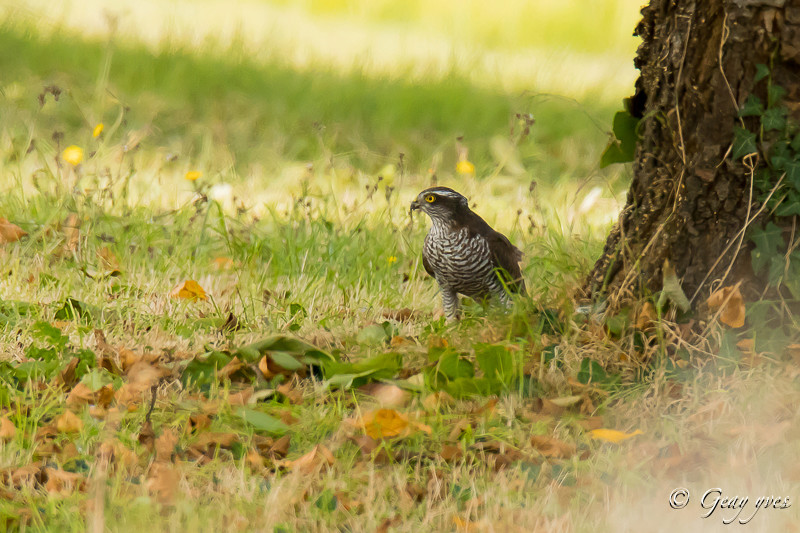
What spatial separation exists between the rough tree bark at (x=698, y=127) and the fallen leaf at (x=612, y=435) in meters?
0.68

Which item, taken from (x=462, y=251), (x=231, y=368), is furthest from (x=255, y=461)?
(x=462, y=251)

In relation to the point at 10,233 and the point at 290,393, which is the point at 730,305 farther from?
the point at 10,233

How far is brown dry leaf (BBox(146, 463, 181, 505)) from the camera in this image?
272 cm

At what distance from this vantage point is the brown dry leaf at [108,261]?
4816 millimetres

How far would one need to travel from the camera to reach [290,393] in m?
3.45

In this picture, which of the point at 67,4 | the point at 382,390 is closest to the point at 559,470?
the point at 382,390

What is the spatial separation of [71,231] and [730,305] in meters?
3.32

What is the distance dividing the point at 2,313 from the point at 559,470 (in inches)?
96.3

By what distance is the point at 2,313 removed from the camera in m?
4.07

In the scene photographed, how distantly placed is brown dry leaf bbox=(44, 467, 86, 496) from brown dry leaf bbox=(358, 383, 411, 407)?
1040 millimetres

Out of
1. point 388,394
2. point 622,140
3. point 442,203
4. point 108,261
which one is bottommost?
point 108,261

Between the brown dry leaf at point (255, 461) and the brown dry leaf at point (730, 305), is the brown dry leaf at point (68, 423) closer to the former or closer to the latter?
the brown dry leaf at point (255, 461)

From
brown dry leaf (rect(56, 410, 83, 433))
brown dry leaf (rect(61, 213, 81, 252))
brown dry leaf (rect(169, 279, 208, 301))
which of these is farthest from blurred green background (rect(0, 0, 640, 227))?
brown dry leaf (rect(56, 410, 83, 433))

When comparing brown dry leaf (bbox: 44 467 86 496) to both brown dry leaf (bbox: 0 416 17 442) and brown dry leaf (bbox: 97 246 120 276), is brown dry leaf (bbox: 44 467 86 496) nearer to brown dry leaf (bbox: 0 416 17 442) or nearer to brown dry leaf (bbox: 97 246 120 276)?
Result: brown dry leaf (bbox: 0 416 17 442)
